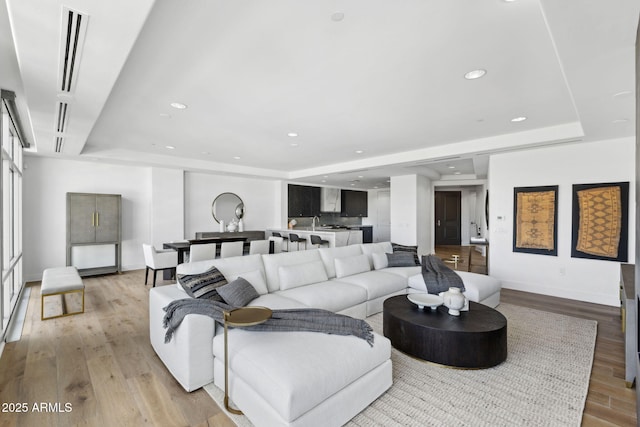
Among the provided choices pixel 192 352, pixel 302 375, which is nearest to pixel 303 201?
pixel 192 352

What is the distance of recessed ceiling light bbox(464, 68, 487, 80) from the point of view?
8.41ft

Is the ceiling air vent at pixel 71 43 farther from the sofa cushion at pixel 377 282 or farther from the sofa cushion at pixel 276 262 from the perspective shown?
the sofa cushion at pixel 377 282

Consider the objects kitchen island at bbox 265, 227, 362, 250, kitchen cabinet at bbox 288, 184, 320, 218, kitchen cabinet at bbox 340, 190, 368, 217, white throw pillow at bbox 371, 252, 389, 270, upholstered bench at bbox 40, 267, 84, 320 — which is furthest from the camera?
kitchen cabinet at bbox 340, 190, 368, 217

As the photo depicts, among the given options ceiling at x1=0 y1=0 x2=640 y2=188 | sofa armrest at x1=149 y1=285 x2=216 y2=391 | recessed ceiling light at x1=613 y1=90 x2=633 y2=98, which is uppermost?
ceiling at x1=0 y1=0 x2=640 y2=188

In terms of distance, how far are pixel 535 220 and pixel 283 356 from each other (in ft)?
16.5

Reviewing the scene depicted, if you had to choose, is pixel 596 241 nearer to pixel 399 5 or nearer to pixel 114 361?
pixel 399 5

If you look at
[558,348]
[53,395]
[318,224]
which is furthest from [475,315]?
[318,224]

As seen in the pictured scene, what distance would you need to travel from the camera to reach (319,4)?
5.67 ft

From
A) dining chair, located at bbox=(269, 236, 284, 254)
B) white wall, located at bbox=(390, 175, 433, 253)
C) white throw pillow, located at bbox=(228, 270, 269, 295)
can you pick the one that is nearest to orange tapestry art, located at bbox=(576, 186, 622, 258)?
white wall, located at bbox=(390, 175, 433, 253)

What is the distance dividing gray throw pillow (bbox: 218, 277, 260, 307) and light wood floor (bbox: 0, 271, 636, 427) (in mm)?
738

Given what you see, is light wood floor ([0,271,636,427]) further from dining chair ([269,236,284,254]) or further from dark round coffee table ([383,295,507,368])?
dining chair ([269,236,284,254])

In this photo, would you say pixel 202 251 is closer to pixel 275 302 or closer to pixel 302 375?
pixel 275 302

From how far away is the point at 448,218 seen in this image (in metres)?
11.4

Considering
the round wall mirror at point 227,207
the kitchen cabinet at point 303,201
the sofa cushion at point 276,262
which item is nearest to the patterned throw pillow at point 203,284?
the sofa cushion at point 276,262
